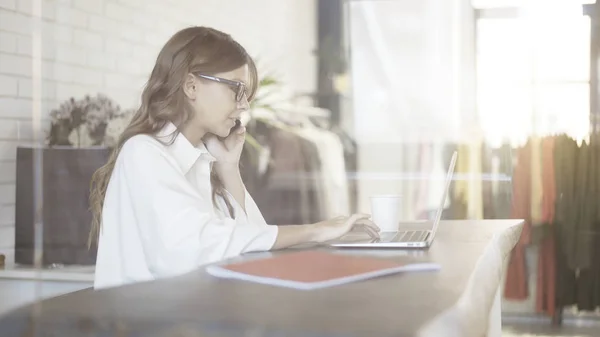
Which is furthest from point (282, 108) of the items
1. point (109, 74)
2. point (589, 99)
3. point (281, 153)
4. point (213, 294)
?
point (213, 294)

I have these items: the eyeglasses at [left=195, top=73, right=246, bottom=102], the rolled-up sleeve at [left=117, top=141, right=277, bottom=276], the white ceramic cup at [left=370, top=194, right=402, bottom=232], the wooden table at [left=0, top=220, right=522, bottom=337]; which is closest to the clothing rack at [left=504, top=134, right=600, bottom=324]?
the white ceramic cup at [left=370, top=194, right=402, bottom=232]

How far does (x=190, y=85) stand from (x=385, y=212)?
501mm

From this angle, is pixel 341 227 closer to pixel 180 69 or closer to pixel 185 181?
pixel 185 181

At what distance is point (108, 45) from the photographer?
2.81 m

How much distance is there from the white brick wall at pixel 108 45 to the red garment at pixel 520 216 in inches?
34.9

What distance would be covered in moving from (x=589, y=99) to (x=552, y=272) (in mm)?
545

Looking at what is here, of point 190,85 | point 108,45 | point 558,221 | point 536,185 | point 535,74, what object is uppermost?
point 108,45

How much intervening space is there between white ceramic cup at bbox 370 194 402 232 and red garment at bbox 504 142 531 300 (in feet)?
3.11

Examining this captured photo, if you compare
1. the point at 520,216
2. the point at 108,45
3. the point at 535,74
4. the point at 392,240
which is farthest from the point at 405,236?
the point at 108,45

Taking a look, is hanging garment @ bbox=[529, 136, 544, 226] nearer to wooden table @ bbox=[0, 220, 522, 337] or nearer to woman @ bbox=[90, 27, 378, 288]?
woman @ bbox=[90, 27, 378, 288]

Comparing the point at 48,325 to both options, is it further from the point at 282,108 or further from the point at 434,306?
the point at 282,108

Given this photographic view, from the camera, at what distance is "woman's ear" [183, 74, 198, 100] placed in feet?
5.41

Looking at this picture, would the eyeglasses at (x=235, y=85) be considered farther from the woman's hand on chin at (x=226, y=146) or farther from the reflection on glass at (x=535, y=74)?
the reflection on glass at (x=535, y=74)

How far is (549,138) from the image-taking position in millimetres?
2395
